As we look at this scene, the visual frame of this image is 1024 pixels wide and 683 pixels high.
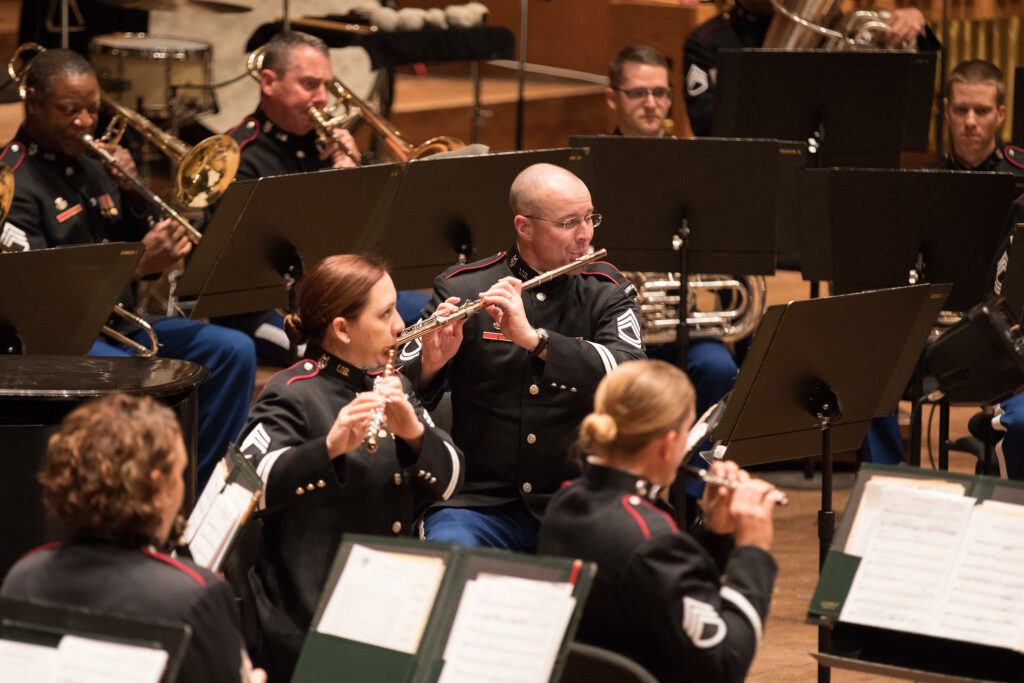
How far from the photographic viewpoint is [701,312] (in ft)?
18.9

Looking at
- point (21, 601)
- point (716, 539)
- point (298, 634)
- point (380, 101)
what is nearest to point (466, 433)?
point (298, 634)

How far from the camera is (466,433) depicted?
3.96 metres

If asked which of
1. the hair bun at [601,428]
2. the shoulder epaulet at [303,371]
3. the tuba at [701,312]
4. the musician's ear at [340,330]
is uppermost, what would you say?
the hair bun at [601,428]

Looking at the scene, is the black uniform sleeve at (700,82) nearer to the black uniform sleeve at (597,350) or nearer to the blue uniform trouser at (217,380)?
the blue uniform trouser at (217,380)

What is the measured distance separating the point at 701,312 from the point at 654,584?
10.6 ft

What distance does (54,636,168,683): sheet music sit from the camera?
215 centimetres

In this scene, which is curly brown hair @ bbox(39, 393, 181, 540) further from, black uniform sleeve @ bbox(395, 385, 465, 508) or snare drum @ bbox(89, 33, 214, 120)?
snare drum @ bbox(89, 33, 214, 120)

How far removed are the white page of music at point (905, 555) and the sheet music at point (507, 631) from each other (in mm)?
732

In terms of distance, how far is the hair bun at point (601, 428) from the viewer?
8.68 feet

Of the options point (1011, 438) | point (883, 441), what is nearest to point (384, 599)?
point (1011, 438)

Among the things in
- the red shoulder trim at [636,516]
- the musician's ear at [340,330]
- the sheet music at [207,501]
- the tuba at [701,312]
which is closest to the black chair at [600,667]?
the red shoulder trim at [636,516]

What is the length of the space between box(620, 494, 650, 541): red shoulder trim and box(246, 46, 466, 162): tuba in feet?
10.5

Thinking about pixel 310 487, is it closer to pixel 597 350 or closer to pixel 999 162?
pixel 597 350

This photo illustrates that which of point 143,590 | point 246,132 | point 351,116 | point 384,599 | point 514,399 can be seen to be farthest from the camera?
point 351,116
